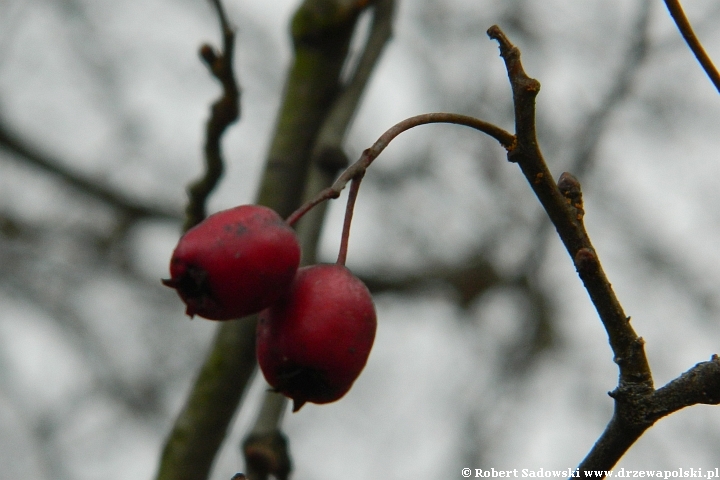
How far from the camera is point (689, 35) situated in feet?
3.79

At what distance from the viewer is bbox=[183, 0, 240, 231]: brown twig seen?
6.61 feet

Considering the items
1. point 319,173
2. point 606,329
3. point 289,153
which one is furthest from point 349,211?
point 289,153

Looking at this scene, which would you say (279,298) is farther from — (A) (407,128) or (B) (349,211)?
(A) (407,128)

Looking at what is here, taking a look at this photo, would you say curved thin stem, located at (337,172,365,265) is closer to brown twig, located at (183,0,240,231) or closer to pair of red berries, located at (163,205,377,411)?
pair of red berries, located at (163,205,377,411)

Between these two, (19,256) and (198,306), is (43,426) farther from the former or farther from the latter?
(198,306)

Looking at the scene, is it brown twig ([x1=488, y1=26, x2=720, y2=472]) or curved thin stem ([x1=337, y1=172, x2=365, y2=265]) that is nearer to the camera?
brown twig ([x1=488, y1=26, x2=720, y2=472])

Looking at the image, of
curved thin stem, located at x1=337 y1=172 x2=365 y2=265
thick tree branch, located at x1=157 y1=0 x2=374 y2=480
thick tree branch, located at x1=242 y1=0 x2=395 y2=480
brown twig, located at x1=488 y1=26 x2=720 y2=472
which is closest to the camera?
brown twig, located at x1=488 y1=26 x2=720 y2=472

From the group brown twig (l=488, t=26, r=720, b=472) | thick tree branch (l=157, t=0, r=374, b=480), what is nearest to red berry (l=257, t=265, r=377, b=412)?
brown twig (l=488, t=26, r=720, b=472)

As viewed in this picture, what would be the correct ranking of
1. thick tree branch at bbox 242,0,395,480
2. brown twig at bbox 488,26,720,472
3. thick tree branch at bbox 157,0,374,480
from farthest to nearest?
thick tree branch at bbox 157,0,374,480
thick tree branch at bbox 242,0,395,480
brown twig at bbox 488,26,720,472

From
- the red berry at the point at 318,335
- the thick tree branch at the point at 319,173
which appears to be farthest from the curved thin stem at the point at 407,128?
the thick tree branch at the point at 319,173

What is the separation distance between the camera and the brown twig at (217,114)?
2014mm

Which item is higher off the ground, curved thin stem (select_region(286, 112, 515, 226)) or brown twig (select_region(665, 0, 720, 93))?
brown twig (select_region(665, 0, 720, 93))

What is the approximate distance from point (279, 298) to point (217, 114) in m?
0.97

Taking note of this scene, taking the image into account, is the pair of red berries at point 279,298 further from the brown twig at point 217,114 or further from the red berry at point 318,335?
the brown twig at point 217,114
